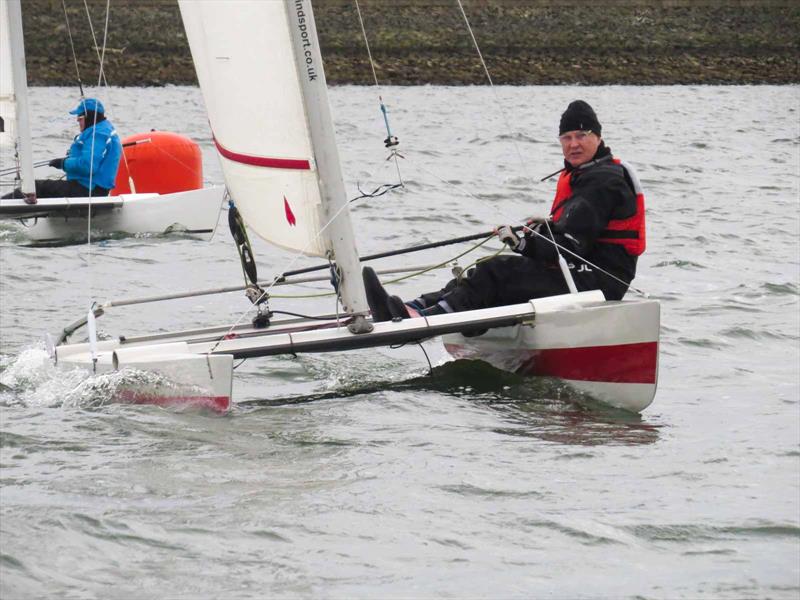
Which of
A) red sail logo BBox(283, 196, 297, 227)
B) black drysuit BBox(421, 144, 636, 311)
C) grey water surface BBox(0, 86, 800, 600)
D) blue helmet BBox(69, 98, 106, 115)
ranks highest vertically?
blue helmet BBox(69, 98, 106, 115)

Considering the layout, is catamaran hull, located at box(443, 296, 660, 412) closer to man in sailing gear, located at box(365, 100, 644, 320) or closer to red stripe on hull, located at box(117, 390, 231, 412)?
man in sailing gear, located at box(365, 100, 644, 320)

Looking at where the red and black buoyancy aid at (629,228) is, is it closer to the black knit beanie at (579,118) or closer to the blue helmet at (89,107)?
the black knit beanie at (579,118)

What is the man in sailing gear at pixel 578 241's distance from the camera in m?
6.66

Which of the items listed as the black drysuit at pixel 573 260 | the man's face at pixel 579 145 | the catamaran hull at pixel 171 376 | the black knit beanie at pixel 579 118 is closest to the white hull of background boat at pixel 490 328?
the catamaran hull at pixel 171 376

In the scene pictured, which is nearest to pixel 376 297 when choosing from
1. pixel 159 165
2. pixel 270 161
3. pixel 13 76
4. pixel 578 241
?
pixel 270 161

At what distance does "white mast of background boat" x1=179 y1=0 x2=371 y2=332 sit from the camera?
20.8ft

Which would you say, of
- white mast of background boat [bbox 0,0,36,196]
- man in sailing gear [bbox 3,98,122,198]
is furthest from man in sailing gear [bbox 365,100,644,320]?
→ white mast of background boat [bbox 0,0,36,196]

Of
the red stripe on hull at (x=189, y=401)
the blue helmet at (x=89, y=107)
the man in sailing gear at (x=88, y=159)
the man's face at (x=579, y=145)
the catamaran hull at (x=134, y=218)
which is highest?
the blue helmet at (x=89, y=107)

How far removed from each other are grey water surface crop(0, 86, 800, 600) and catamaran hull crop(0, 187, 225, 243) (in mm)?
1742

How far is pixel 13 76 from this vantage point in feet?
41.8

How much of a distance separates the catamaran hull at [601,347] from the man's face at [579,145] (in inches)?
29.6

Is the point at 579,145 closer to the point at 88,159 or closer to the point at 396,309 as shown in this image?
the point at 396,309

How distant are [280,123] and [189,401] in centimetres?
136

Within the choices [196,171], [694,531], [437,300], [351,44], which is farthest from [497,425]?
[351,44]
